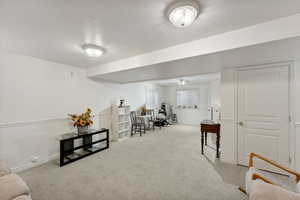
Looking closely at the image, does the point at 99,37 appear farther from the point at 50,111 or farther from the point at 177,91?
the point at 177,91

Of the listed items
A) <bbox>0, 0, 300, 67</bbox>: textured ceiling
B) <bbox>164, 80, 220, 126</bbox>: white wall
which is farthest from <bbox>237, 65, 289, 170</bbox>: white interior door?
<bbox>164, 80, 220, 126</bbox>: white wall

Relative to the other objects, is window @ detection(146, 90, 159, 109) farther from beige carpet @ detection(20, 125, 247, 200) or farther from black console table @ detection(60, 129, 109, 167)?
beige carpet @ detection(20, 125, 247, 200)

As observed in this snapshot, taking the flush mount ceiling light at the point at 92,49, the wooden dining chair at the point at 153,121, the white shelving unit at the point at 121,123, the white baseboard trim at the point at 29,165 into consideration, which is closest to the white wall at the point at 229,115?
the flush mount ceiling light at the point at 92,49

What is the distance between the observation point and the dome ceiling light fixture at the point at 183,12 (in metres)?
1.24

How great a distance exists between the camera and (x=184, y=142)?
420 cm

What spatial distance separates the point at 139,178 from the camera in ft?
7.42

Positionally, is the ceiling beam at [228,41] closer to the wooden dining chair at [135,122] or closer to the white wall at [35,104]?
the white wall at [35,104]

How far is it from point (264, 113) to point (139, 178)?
274 centimetres

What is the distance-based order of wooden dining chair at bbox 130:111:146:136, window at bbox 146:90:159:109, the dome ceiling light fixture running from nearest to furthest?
the dome ceiling light fixture
wooden dining chair at bbox 130:111:146:136
window at bbox 146:90:159:109

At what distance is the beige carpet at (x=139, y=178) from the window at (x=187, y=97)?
4.29m

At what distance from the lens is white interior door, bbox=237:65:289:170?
7.84ft

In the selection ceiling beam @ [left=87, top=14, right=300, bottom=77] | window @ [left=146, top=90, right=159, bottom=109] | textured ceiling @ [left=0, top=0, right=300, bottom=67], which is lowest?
window @ [left=146, top=90, right=159, bottom=109]

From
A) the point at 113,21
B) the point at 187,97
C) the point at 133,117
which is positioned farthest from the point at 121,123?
the point at 187,97

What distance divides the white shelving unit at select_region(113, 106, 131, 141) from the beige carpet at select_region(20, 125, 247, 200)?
1.21 m
